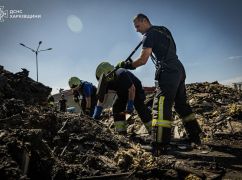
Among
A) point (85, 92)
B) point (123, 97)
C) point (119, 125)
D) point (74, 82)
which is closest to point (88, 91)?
point (85, 92)

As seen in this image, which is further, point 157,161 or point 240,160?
point 240,160

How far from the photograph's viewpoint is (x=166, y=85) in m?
4.08

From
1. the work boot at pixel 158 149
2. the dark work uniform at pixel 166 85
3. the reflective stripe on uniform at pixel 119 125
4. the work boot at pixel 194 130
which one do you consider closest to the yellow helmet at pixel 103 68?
the reflective stripe on uniform at pixel 119 125

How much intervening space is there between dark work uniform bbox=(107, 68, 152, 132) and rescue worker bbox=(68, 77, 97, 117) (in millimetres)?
1826

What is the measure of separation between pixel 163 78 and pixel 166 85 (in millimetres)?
138

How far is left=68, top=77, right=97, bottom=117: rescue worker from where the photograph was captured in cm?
761

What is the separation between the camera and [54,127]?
401 cm

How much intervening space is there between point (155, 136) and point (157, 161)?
604 millimetres

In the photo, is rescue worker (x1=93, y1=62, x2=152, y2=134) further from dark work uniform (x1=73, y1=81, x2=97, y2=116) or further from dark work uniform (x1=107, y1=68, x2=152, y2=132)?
dark work uniform (x1=73, y1=81, x2=97, y2=116)

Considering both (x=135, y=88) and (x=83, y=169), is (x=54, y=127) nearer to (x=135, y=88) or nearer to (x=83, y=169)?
(x=83, y=169)

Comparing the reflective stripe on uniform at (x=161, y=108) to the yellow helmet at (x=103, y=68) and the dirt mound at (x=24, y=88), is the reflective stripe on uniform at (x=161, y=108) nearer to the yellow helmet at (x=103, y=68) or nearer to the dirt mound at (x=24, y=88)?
the yellow helmet at (x=103, y=68)

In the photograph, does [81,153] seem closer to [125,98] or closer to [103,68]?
[125,98]

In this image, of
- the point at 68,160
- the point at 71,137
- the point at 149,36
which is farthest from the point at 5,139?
Answer: the point at 149,36

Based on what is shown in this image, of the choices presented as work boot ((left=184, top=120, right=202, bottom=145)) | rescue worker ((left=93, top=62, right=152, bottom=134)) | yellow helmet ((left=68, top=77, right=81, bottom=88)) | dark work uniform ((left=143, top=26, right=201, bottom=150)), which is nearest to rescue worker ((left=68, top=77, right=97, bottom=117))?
yellow helmet ((left=68, top=77, right=81, bottom=88))
